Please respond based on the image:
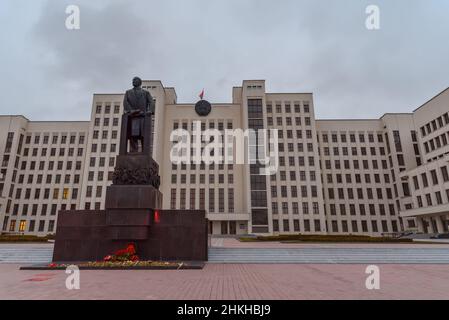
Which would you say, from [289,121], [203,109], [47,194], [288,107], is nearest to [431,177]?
[289,121]

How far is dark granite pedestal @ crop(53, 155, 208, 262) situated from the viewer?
13.0m

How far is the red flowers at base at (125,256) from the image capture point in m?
12.2

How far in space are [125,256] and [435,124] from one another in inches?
2233

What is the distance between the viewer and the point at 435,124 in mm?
46656

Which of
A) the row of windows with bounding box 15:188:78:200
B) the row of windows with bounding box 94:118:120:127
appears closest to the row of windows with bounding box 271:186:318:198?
the row of windows with bounding box 94:118:120:127

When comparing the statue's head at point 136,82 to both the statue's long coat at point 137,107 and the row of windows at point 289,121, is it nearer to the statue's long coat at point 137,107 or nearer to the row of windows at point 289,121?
the statue's long coat at point 137,107

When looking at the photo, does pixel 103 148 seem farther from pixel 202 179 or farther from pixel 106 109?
pixel 202 179

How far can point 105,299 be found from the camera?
6.29m

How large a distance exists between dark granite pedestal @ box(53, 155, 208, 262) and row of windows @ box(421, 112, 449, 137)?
51228 mm

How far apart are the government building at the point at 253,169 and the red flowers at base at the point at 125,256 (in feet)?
119

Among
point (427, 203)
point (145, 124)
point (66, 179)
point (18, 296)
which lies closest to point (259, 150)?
point (427, 203)

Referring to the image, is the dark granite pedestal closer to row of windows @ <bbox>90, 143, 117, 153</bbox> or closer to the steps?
the steps

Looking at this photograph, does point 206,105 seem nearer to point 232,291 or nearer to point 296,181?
point 296,181

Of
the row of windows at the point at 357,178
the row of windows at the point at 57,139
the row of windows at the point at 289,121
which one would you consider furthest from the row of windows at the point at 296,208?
the row of windows at the point at 57,139
